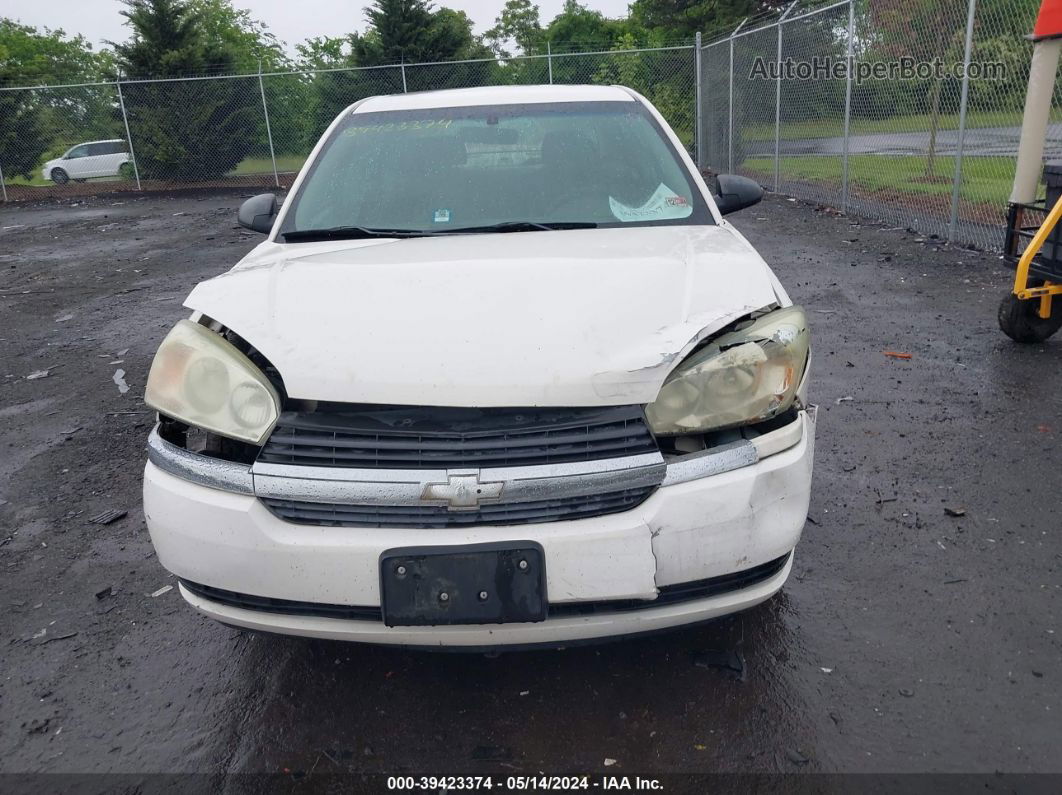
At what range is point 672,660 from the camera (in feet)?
7.98

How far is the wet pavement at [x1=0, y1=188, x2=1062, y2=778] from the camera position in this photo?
2.13m

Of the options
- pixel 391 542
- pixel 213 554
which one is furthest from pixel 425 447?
pixel 213 554

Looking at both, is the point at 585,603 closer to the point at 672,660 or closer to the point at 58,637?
the point at 672,660

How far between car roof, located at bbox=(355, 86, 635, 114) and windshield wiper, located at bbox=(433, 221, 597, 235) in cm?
87

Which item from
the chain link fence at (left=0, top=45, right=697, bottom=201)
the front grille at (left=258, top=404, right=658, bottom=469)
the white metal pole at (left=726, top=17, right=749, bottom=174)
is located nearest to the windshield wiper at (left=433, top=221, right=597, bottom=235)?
the front grille at (left=258, top=404, right=658, bottom=469)

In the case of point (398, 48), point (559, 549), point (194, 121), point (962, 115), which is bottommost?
point (559, 549)

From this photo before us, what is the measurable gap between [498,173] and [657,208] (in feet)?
2.16

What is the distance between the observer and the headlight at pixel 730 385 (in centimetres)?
207

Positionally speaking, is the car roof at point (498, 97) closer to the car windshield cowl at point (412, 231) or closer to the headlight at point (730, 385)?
the car windshield cowl at point (412, 231)

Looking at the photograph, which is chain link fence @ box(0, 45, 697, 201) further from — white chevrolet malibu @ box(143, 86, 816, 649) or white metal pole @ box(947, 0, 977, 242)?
white chevrolet malibu @ box(143, 86, 816, 649)

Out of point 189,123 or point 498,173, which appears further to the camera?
point 189,123

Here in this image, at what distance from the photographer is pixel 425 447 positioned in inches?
76.8

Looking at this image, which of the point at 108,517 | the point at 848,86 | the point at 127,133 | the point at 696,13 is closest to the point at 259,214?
the point at 108,517

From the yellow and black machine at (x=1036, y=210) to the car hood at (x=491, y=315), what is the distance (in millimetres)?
2900
